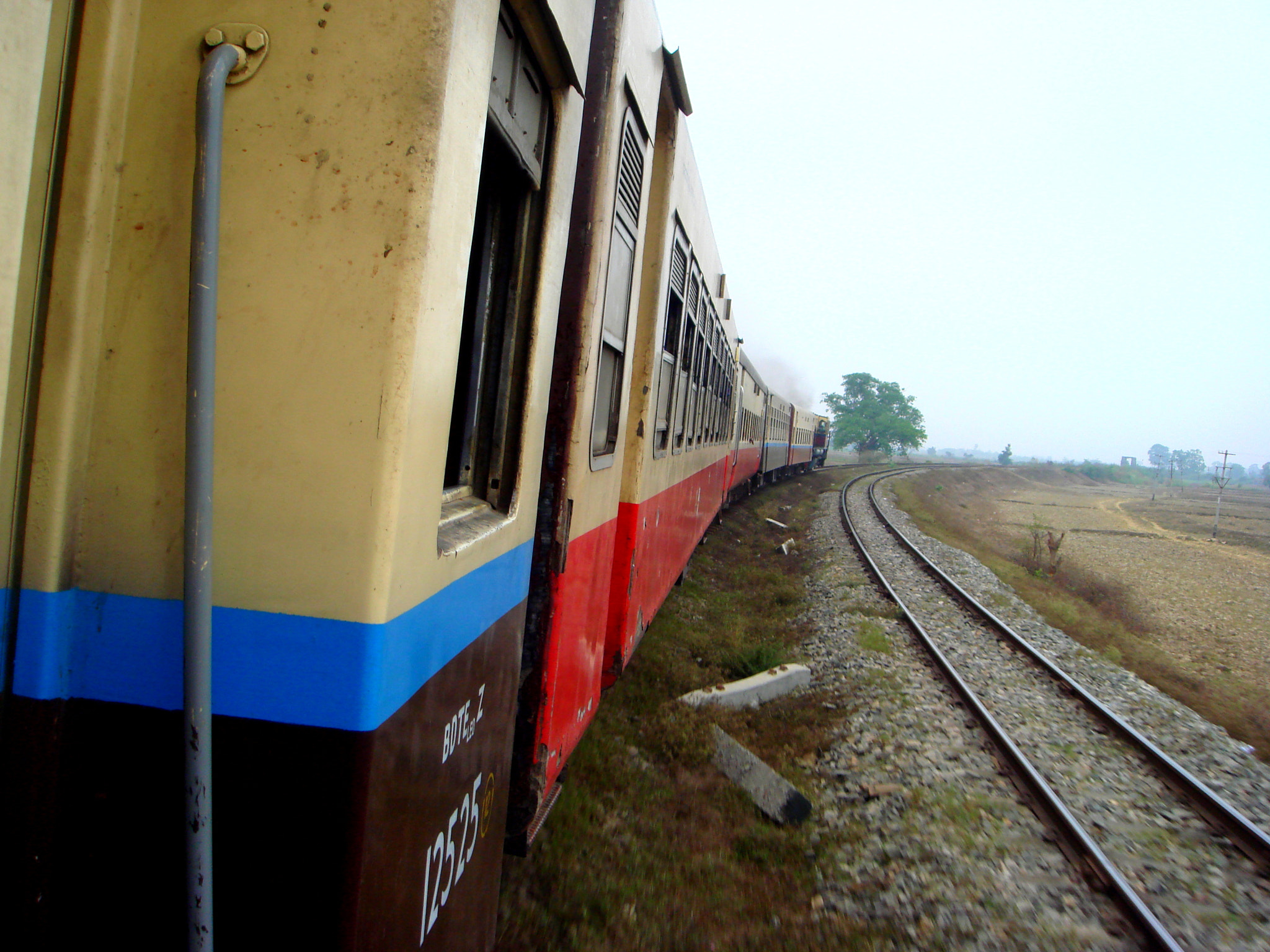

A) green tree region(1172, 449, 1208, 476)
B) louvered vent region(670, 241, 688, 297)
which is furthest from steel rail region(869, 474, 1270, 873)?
green tree region(1172, 449, 1208, 476)

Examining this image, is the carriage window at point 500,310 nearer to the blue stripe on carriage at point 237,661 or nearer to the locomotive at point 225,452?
the locomotive at point 225,452

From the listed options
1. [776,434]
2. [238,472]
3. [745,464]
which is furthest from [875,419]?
[238,472]

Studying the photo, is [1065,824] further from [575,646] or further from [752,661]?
[575,646]

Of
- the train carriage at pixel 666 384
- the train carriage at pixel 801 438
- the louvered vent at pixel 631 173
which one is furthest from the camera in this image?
the train carriage at pixel 801 438

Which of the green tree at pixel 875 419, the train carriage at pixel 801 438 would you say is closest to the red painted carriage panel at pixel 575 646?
the train carriage at pixel 801 438

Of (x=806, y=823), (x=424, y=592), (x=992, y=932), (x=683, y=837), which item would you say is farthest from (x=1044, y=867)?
(x=424, y=592)

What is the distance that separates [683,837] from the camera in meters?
3.83

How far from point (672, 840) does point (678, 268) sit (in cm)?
324

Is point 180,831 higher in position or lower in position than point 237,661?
lower

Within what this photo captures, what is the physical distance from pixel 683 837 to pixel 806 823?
83 centimetres

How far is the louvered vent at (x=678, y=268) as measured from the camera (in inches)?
166

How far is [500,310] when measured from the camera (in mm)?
1956

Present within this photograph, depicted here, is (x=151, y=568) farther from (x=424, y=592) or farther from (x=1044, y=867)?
(x=1044, y=867)

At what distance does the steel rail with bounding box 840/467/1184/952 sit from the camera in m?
3.44
